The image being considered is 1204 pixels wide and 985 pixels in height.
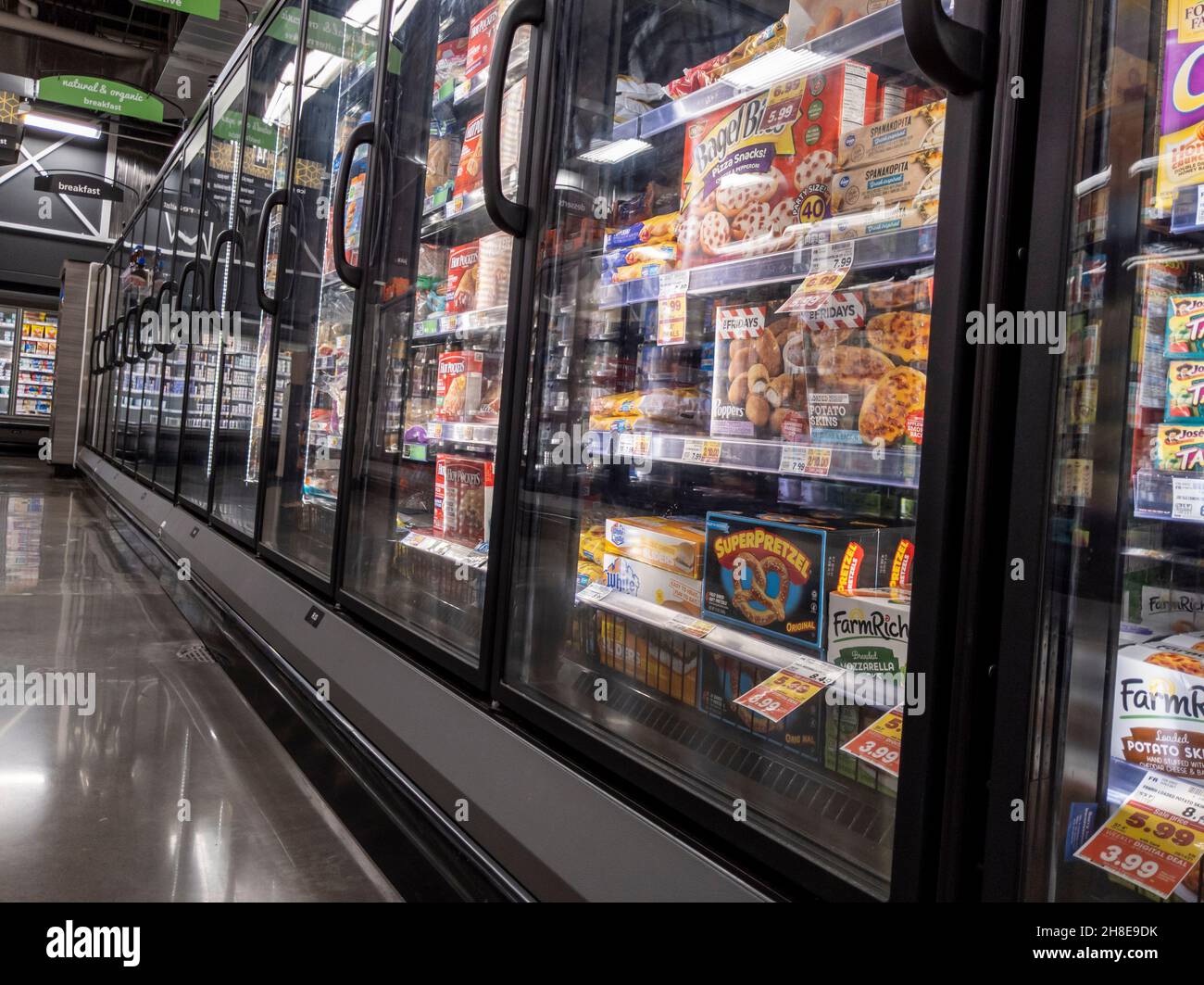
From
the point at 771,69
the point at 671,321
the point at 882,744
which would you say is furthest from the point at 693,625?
the point at 771,69

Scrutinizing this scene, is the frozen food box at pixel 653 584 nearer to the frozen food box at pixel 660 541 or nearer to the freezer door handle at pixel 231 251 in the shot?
the frozen food box at pixel 660 541

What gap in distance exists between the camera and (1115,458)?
36.2 inches

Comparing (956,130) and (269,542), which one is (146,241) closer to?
(269,542)

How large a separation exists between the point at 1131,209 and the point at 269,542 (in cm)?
304

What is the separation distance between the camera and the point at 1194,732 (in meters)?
0.91

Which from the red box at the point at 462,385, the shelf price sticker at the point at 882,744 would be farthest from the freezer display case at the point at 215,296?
the shelf price sticker at the point at 882,744

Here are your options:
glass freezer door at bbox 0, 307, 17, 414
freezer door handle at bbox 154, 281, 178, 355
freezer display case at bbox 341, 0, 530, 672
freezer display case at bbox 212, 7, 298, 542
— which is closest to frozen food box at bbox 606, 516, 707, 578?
freezer display case at bbox 341, 0, 530, 672

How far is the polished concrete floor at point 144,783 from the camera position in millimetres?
1627

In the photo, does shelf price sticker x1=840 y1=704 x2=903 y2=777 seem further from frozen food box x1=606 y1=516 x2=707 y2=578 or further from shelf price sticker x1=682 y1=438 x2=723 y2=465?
frozen food box x1=606 y1=516 x2=707 y2=578

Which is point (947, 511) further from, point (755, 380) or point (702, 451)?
point (755, 380)
